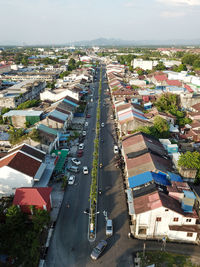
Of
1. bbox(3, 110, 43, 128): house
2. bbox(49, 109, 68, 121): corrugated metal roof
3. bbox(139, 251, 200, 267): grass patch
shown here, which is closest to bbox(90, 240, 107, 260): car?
bbox(139, 251, 200, 267): grass patch

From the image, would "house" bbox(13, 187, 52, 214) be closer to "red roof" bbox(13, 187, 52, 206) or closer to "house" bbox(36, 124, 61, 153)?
"red roof" bbox(13, 187, 52, 206)

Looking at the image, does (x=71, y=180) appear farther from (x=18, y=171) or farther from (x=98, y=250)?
(x=98, y=250)

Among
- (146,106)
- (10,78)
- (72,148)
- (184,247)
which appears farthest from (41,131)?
(10,78)

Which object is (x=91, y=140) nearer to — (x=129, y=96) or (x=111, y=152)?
(x=111, y=152)

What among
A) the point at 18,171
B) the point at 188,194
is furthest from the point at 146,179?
the point at 18,171

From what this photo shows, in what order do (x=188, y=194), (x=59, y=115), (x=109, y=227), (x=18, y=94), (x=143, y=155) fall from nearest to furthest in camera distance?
(x=109, y=227) < (x=188, y=194) < (x=143, y=155) < (x=59, y=115) < (x=18, y=94)
